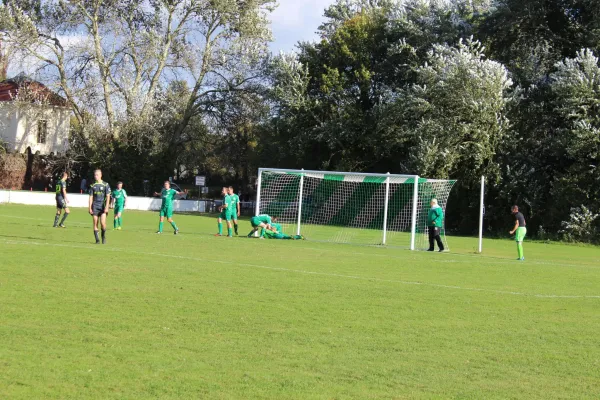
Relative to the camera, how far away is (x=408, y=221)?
38.4 metres

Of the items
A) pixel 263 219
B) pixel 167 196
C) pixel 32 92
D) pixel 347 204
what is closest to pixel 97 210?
pixel 167 196

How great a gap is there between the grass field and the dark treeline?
2309 cm

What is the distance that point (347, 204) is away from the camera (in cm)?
3959

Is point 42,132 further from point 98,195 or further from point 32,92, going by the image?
point 98,195

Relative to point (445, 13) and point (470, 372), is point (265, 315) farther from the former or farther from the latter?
point (445, 13)

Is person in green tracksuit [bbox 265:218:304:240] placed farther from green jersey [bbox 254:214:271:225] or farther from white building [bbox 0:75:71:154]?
white building [bbox 0:75:71:154]

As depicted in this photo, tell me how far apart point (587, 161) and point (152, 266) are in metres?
30.0

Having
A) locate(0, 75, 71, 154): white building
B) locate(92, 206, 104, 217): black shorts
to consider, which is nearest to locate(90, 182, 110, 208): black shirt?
locate(92, 206, 104, 217): black shorts

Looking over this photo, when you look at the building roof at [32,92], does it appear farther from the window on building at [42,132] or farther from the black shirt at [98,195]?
the black shirt at [98,195]

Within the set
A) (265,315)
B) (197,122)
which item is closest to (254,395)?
(265,315)

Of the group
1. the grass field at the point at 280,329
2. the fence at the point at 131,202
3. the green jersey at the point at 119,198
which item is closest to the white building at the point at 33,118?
the fence at the point at 131,202

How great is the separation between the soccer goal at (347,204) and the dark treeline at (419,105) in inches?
202

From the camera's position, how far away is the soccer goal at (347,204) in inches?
1220

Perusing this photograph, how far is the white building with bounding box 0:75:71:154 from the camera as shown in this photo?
192ft
